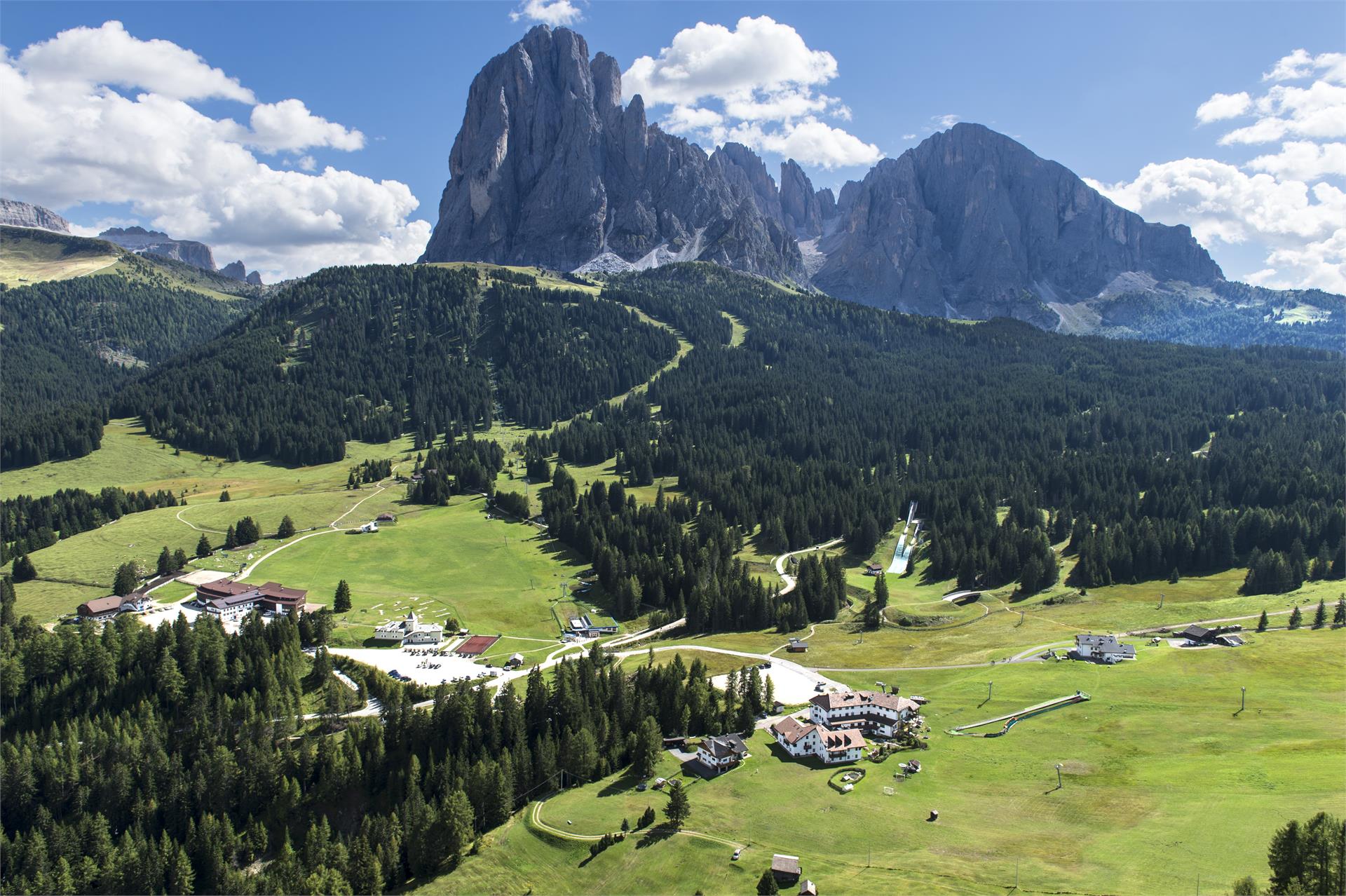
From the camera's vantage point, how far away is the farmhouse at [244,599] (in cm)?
11381

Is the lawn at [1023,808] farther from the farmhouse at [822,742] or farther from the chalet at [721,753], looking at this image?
Answer: the farmhouse at [822,742]

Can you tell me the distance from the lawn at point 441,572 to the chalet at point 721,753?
42.3 meters

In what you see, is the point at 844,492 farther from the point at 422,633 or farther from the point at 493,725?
the point at 493,725

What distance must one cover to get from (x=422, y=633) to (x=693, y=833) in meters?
59.2

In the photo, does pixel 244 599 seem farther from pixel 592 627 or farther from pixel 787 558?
pixel 787 558

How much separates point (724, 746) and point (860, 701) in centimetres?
1556

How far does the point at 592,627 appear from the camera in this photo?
382ft

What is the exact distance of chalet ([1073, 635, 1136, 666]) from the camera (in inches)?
3692

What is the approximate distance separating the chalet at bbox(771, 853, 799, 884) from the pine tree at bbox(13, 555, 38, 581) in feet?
422

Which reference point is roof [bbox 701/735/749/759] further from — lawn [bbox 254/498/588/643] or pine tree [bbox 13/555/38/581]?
pine tree [bbox 13/555/38/581]

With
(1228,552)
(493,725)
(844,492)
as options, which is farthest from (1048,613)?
(493,725)

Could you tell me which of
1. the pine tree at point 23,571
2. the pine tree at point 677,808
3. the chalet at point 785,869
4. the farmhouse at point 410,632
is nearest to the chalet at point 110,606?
the pine tree at point 23,571

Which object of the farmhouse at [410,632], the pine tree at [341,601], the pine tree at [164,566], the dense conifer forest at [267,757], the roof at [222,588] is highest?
the pine tree at [164,566]

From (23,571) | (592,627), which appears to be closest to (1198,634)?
(592,627)
